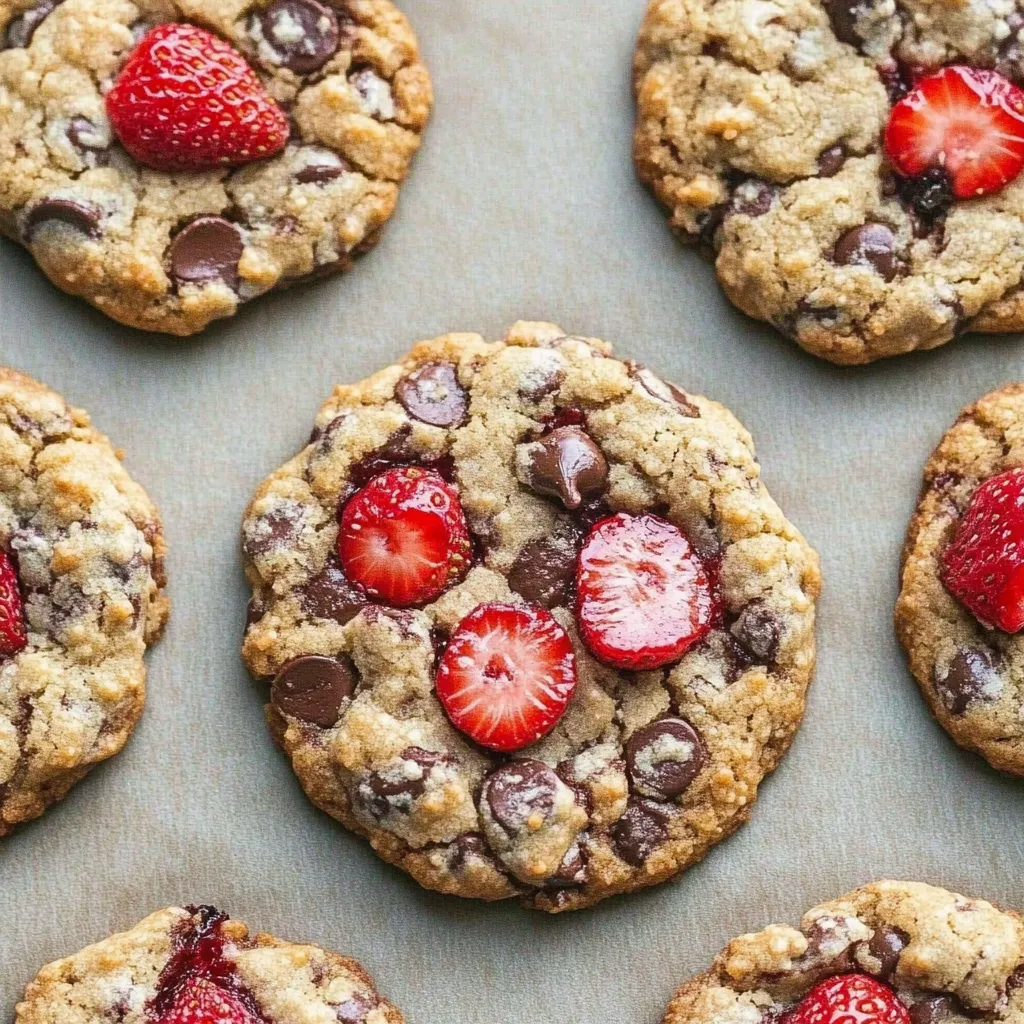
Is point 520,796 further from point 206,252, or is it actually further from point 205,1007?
point 206,252

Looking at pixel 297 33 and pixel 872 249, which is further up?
pixel 297 33

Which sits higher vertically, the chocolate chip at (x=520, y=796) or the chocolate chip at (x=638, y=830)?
the chocolate chip at (x=520, y=796)

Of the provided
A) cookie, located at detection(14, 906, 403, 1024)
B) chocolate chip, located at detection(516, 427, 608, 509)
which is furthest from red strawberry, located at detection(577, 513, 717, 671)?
cookie, located at detection(14, 906, 403, 1024)

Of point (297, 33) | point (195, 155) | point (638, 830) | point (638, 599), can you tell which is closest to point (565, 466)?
point (638, 599)

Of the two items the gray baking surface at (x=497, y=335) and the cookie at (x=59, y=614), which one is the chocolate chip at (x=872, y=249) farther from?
the cookie at (x=59, y=614)

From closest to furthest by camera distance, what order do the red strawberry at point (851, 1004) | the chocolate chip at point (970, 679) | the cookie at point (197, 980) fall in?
1. the red strawberry at point (851, 1004)
2. the cookie at point (197, 980)
3. the chocolate chip at point (970, 679)

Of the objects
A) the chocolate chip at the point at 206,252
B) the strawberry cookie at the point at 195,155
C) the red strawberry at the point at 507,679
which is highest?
the strawberry cookie at the point at 195,155

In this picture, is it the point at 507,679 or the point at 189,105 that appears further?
the point at 189,105

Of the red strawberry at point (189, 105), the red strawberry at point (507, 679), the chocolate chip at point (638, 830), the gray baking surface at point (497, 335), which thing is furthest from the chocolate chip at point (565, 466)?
the red strawberry at point (189, 105)
